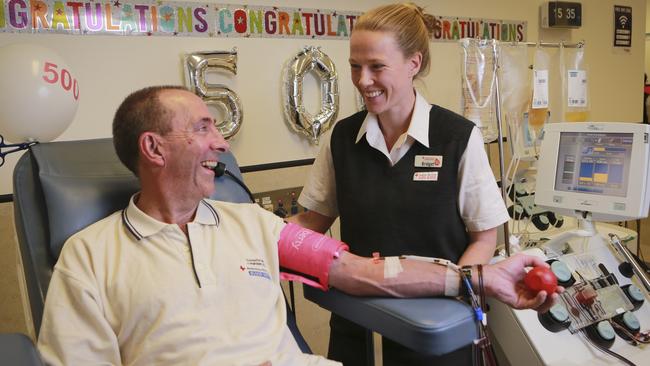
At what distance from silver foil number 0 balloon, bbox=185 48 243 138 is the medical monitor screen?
1317 millimetres

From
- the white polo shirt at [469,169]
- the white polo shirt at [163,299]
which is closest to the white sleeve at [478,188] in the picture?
the white polo shirt at [469,169]

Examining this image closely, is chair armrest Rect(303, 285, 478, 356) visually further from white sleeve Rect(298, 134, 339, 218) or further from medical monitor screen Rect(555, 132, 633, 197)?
medical monitor screen Rect(555, 132, 633, 197)

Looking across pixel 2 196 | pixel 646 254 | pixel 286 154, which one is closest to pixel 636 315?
pixel 286 154

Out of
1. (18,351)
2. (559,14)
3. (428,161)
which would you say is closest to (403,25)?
(428,161)

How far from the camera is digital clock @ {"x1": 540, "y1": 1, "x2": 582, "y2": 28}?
3309 millimetres

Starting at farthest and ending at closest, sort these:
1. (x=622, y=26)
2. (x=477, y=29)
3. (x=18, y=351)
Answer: (x=622, y=26) < (x=477, y=29) < (x=18, y=351)

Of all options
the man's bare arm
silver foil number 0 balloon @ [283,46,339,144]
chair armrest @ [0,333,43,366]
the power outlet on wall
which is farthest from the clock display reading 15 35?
chair armrest @ [0,333,43,366]

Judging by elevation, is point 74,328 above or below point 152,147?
below

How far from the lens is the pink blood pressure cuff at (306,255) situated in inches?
49.5

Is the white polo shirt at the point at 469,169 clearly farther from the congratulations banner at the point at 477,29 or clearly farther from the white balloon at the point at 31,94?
the congratulations banner at the point at 477,29

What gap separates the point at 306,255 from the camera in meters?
1.28

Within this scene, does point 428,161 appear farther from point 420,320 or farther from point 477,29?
point 477,29

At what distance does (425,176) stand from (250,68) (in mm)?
1254

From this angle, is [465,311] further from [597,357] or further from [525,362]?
[597,357]
